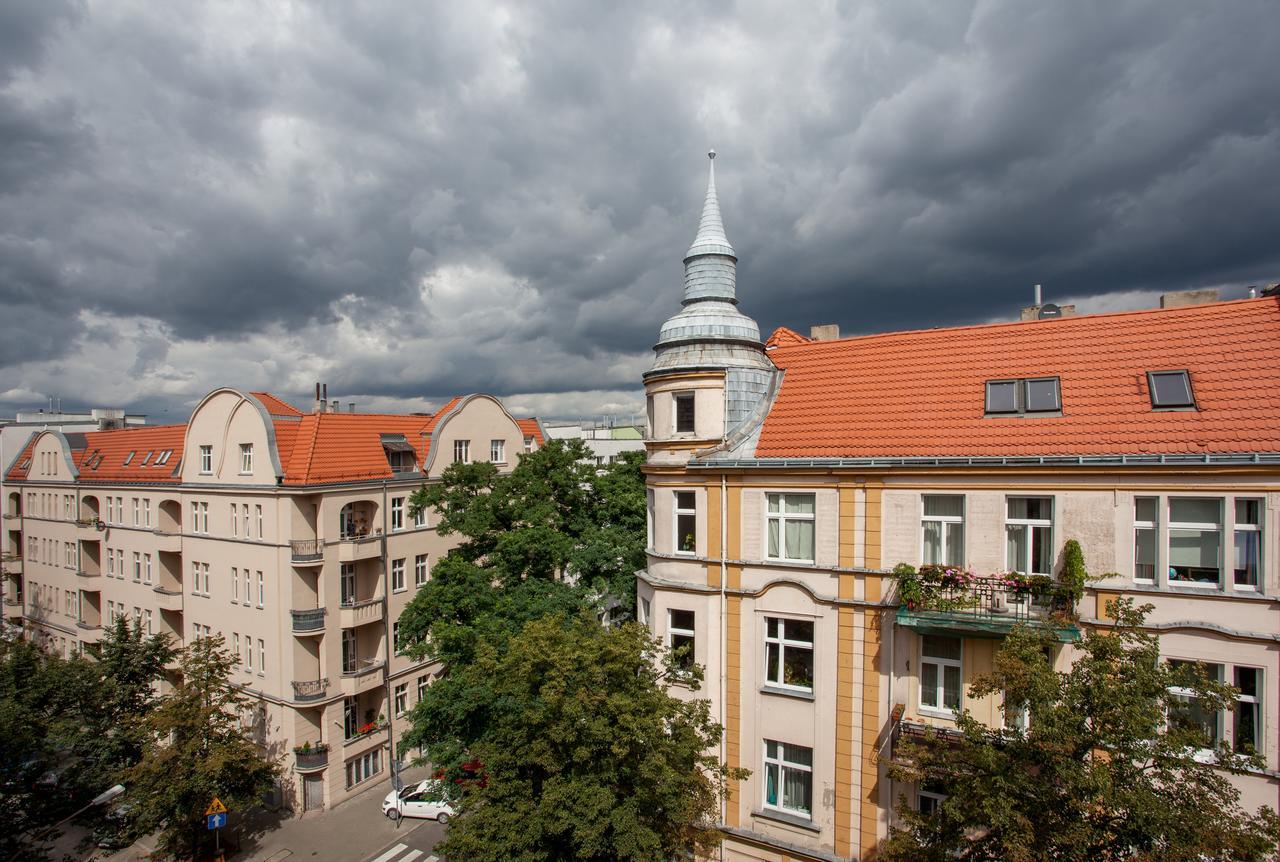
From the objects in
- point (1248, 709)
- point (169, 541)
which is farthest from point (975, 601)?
point (169, 541)

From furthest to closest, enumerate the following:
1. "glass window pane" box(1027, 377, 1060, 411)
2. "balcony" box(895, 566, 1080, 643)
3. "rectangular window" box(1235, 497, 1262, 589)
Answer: "glass window pane" box(1027, 377, 1060, 411) → "balcony" box(895, 566, 1080, 643) → "rectangular window" box(1235, 497, 1262, 589)

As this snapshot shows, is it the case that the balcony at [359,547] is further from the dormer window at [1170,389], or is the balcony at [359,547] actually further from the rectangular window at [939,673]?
the dormer window at [1170,389]

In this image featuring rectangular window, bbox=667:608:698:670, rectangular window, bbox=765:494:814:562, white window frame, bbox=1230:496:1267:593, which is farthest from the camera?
rectangular window, bbox=667:608:698:670

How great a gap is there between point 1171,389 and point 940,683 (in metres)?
8.50

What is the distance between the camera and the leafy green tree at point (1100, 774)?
27.8ft

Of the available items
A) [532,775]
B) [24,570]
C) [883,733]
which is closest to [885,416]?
[883,733]

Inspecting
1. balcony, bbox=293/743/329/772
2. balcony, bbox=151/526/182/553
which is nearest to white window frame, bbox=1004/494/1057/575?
balcony, bbox=293/743/329/772

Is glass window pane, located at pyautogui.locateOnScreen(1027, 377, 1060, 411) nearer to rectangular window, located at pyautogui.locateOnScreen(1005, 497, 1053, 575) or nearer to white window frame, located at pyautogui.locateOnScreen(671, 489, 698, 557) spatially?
rectangular window, located at pyautogui.locateOnScreen(1005, 497, 1053, 575)

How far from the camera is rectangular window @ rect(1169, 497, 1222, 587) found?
1259 cm

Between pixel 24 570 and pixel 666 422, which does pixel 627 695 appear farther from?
pixel 24 570

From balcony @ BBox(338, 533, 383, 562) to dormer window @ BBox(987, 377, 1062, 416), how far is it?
2530cm

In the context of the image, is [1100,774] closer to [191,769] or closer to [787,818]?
[787,818]

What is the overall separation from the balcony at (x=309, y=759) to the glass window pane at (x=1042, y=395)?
1159 inches

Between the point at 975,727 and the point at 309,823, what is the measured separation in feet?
90.3
